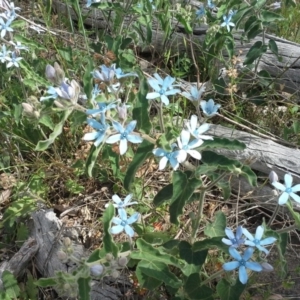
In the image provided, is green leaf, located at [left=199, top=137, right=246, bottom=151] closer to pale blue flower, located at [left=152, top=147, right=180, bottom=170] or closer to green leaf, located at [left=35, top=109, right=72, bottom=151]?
pale blue flower, located at [left=152, top=147, right=180, bottom=170]

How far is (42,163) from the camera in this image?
2.64m

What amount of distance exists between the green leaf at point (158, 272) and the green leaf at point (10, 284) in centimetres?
76

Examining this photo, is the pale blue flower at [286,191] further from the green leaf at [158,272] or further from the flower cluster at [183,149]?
the green leaf at [158,272]

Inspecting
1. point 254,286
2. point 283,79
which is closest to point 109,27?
point 283,79

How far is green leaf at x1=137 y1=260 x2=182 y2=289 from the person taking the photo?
5.38ft

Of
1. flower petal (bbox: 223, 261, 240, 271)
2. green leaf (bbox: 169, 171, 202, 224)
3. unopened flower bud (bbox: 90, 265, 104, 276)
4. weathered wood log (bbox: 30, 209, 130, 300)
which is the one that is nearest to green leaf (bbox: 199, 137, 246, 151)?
green leaf (bbox: 169, 171, 202, 224)

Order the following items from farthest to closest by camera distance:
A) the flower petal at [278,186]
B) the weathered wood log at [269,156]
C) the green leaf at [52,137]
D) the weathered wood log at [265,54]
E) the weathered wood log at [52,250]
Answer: the weathered wood log at [265,54], the weathered wood log at [269,156], the weathered wood log at [52,250], the flower petal at [278,186], the green leaf at [52,137]

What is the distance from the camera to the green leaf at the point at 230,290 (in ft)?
5.45

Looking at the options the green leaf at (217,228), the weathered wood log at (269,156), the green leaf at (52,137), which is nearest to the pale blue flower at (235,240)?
the green leaf at (217,228)

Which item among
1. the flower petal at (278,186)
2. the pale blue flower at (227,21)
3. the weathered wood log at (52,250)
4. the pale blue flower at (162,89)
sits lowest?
the weathered wood log at (52,250)

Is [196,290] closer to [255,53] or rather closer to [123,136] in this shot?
[123,136]

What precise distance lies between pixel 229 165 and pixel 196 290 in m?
0.48

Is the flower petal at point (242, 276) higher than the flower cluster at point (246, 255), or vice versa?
the flower cluster at point (246, 255)

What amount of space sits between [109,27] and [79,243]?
1621 millimetres
